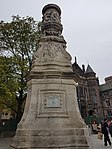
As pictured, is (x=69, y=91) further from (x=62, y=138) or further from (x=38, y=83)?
(x=62, y=138)

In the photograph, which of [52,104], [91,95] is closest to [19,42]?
[52,104]

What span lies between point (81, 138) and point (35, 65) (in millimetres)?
3666

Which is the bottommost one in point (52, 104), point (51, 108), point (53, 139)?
point (53, 139)

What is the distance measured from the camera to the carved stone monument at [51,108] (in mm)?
6340

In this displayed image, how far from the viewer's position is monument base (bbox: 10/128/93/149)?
6227mm

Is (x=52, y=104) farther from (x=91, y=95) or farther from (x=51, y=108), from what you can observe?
(x=91, y=95)

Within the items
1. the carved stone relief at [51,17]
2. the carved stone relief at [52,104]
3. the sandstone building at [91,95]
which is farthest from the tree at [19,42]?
the sandstone building at [91,95]

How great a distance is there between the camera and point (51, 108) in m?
7.12

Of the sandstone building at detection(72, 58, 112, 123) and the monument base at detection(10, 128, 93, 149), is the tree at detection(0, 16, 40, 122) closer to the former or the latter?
the monument base at detection(10, 128, 93, 149)

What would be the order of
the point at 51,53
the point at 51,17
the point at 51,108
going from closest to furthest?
the point at 51,108 → the point at 51,53 → the point at 51,17

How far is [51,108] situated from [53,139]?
1.23 metres

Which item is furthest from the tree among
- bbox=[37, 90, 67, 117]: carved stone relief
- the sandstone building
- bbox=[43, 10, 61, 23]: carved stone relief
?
the sandstone building

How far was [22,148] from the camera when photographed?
20.1 feet

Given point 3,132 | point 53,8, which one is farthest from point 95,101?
point 53,8
